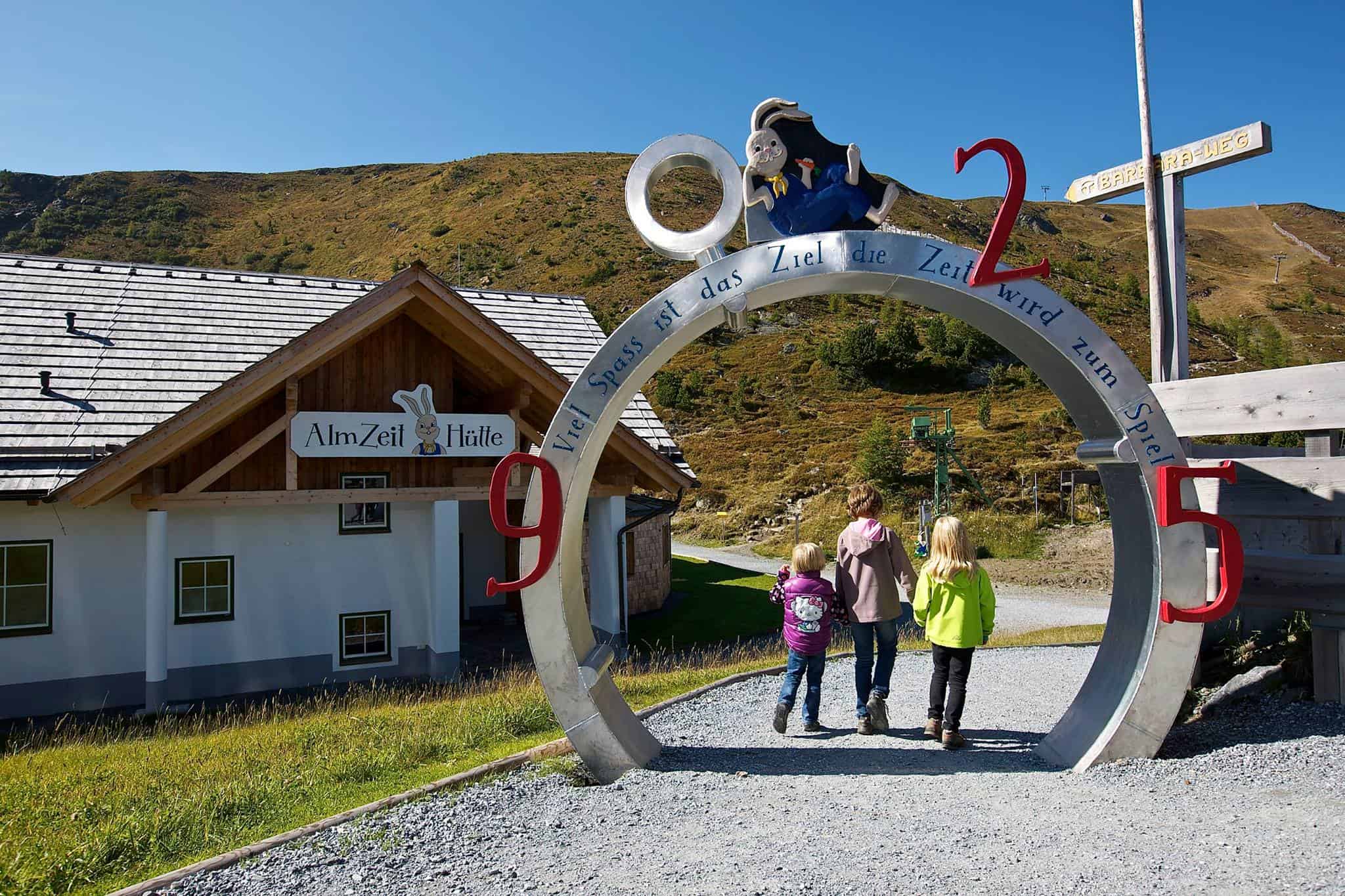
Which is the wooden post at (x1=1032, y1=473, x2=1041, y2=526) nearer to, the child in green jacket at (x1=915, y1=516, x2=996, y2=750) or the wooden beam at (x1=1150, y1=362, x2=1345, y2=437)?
the wooden beam at (x1=1150, y1=362, x2=1345, y2=437)

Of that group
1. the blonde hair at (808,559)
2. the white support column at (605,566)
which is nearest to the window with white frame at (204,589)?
the white support column at (605,566)

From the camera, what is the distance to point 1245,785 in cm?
487

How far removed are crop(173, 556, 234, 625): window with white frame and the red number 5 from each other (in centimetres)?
1087

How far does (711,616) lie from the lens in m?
17.1

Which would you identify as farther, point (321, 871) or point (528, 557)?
point (528, 557)

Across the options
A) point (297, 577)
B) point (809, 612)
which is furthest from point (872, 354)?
point (809, 612)

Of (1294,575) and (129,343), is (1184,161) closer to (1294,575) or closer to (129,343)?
(1294,575)

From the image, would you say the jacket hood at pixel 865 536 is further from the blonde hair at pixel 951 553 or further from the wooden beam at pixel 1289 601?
the wooden beam at pixel 1289 601

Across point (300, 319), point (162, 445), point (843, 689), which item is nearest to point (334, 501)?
point (162, 445)

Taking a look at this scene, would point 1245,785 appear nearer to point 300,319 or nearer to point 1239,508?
point 1239,508

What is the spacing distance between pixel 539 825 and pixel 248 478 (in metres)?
8.19

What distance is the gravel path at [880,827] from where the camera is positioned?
13.2 feet

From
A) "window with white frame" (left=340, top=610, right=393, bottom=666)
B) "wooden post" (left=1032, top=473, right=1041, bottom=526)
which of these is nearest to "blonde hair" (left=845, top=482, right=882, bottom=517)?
"window with white frame" (left=340, top=610, right=393, bottom=666)

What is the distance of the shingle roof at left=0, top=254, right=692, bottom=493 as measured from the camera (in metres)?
11.0
